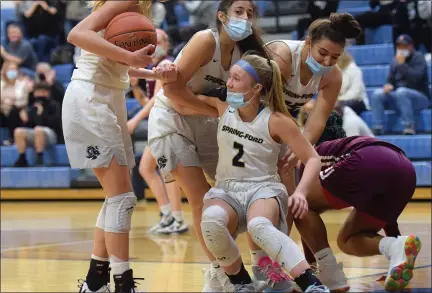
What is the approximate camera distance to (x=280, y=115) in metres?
4.54

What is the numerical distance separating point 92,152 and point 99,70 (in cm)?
43

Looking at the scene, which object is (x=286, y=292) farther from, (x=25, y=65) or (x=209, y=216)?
(x=25, y=65)

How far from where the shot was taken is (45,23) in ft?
48.9

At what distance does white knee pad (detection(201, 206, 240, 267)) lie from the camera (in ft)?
14.3

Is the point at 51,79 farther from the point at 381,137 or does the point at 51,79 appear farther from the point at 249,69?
the point at 249,69

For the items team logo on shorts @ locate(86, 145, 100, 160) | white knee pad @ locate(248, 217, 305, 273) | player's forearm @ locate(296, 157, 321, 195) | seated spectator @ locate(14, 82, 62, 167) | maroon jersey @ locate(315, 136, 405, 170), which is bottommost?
seated spectator @ locate(14, 82, 62, 167)

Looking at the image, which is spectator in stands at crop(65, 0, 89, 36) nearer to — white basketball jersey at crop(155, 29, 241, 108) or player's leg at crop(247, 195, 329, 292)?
white basketball jersey at crop(155, 29, 241, 108)

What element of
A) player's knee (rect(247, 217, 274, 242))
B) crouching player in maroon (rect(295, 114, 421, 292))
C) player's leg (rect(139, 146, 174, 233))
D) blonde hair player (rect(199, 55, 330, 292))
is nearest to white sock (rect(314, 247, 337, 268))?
crouching player in maroon (rect(295, 114, 421, 292))

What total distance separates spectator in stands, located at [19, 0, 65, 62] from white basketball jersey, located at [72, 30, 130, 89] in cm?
1043

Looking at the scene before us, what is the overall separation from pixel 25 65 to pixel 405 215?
7682 mm

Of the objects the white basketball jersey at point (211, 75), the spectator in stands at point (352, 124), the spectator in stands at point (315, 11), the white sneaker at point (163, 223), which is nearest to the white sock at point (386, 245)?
the white basketball jersey at point (211, 75)

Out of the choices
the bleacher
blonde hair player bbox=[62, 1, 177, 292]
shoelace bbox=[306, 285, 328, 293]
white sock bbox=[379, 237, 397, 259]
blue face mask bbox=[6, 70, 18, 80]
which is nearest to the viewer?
shoelace bbox=[306, 285, 328, 293]

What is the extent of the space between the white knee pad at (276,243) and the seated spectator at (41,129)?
29.2 ft

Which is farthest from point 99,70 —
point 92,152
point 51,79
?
point 51,79
